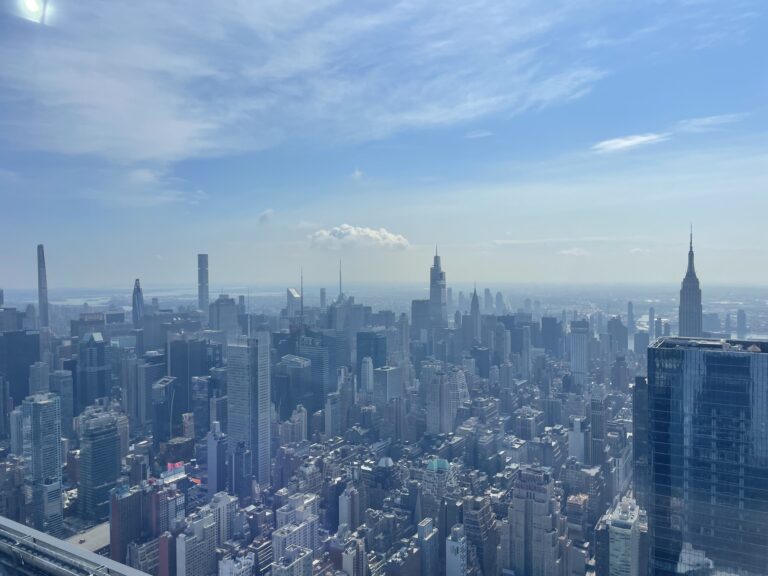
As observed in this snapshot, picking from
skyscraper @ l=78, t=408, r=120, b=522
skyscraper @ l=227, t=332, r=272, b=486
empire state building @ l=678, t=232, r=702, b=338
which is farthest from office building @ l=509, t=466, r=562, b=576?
skyscraper @ l=78, t=408, r=120, b=522

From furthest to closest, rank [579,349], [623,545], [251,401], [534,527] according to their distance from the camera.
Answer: [579,349] → [251,401] → [534,527] → [623,545]

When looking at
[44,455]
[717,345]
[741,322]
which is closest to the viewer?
[717,345]

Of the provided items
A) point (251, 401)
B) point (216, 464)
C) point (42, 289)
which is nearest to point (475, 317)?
point (251, 401)

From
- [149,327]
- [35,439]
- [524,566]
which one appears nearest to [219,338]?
[149,327]

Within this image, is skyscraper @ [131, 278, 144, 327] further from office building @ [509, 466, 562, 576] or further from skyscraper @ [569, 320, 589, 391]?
skyscraper @ [569, 320, 589, 391]

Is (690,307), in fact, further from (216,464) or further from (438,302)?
(438,302)
